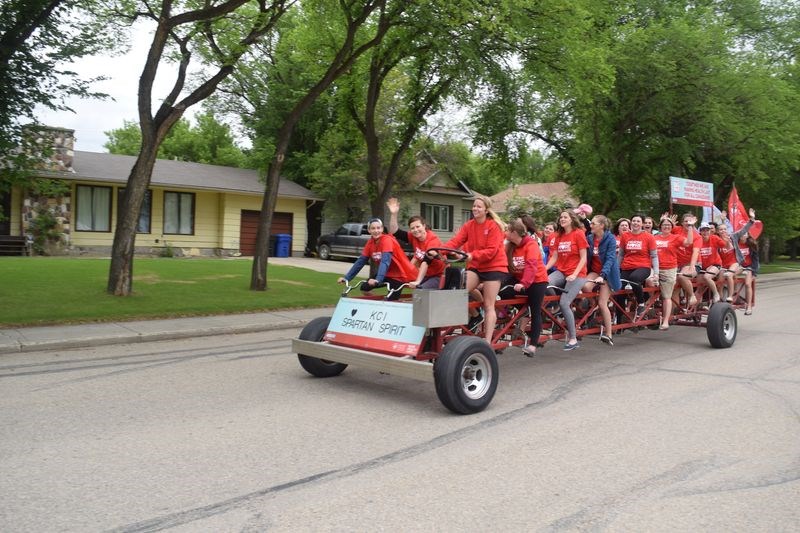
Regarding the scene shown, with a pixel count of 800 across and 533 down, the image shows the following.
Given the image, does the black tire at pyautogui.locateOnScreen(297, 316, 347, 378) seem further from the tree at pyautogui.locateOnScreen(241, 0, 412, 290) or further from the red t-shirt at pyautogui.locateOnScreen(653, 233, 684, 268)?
the tree at pyautogui.locateOnScreen(241, 0, 412, 290)

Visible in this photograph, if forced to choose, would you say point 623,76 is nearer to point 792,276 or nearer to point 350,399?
point 792,276

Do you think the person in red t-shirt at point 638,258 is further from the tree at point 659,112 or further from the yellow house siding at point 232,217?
the yellow house siding at point 232,217

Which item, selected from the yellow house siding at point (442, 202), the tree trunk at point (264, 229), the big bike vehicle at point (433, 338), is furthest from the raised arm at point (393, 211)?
the yellow house siding at point (442, 202)

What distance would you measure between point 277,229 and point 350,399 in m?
26.2

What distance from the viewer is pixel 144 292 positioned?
14.4 metres

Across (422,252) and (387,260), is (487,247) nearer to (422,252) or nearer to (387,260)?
(422,252)

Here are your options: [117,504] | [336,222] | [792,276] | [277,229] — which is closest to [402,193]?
[336,222]

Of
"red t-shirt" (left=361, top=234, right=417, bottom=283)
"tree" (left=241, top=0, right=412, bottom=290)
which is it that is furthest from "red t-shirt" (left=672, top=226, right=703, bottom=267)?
"tree" (left=241, top=0, right=412, bottom=290)

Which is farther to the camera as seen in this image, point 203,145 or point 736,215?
point 203,145

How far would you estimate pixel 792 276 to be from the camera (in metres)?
30.8

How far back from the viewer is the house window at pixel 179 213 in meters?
28.5

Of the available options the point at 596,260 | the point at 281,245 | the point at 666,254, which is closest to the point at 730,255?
the point at 666,254

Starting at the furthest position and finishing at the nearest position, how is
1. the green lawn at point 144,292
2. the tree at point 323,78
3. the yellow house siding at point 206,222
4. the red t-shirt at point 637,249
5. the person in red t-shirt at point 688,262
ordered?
1. the yellow house siding at point 206,222
2. the tree at point 323,78
3. the green lawn at point 144,292
4. the person in red t-shirt at point 688,262
5. the red t-shirt at point 637,249

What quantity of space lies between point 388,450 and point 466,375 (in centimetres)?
155
